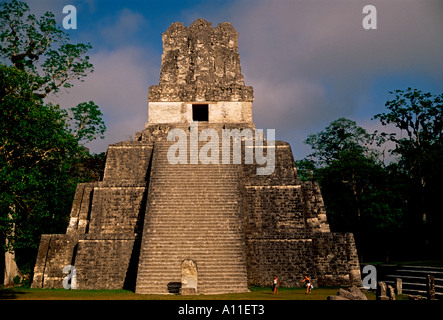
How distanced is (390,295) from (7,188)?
9.18 metres

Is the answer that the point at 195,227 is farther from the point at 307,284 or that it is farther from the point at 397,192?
the point at 397,192

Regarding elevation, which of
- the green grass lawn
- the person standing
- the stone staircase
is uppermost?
the stone staircase

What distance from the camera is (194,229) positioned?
37.1ft

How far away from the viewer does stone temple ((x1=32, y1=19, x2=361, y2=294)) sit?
1052 cm

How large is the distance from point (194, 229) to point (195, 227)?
8cm

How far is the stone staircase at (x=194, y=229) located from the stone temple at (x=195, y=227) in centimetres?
3

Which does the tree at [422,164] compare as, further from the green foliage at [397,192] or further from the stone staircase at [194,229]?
the stone staircase at [194,229]

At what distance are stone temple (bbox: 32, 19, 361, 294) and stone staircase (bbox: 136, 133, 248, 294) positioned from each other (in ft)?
0.09

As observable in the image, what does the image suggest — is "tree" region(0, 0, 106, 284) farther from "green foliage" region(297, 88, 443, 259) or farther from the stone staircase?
"green foliage" region(297, 88, 443, 259)

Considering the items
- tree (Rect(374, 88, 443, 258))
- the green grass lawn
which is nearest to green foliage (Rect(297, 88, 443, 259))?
tree (Rect(374, 88, 443, 258))

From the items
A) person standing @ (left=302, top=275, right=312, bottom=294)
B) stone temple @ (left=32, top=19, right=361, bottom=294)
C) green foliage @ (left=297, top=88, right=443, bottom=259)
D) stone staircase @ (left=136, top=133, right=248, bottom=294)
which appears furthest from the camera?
green foliage @ (left=297, top=88, right=443, bottom=259)

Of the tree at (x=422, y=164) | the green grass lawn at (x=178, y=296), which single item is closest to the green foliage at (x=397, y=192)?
the tree at (x=422, y=164)
